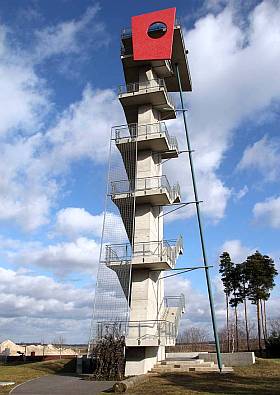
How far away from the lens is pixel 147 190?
24.1 m

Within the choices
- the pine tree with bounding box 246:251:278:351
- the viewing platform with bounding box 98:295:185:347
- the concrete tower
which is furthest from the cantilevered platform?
the pine tree with bounding box 246:251:278:351

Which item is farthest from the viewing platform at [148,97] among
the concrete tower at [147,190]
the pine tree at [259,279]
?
the pine tree at [259,279]

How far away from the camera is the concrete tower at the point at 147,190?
22.6 meters

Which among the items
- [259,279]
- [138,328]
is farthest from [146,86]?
[259,279]

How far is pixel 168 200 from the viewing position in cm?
2480

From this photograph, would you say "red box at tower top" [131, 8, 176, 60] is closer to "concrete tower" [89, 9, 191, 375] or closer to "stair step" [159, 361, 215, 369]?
"concrete tower" [89, 9, 191, 375]

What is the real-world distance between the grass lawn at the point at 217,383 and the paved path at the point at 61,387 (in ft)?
5.73

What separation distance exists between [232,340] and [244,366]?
2315cm

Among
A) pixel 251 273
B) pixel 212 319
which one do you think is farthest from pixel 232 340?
pixel 212 319

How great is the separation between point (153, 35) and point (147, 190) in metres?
10.7

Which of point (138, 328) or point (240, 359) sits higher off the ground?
point (138, 328)

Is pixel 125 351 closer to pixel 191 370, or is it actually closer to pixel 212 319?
pixel 191 370

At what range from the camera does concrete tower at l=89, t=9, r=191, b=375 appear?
22.6 metres

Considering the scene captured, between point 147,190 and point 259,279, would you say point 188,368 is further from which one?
point 259,279
